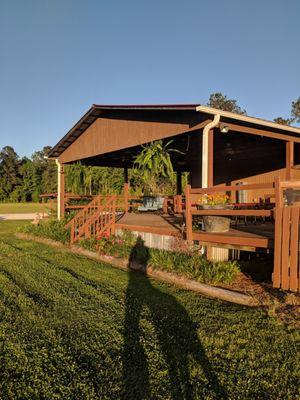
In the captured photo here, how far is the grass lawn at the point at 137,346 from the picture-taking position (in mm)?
2814

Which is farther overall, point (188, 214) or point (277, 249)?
point (188, 214)

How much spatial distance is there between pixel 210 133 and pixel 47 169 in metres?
63.9

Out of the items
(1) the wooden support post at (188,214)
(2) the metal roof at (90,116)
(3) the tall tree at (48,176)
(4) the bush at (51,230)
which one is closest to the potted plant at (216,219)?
(1) the wooden support post at (188,214)

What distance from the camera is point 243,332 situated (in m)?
3.88

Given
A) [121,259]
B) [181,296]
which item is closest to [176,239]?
[121,259]

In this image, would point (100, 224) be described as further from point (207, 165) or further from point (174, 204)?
point (207, 165)

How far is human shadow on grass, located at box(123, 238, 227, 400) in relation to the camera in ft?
9.14

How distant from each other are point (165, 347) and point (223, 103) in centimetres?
4959

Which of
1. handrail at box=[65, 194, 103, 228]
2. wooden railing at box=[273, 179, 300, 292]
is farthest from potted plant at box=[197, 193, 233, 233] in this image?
handrail at box=[65, 194, 103, 228]

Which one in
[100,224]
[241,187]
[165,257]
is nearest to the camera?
[241,187]

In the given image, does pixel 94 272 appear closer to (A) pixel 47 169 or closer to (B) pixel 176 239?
(B) pixel 176 239

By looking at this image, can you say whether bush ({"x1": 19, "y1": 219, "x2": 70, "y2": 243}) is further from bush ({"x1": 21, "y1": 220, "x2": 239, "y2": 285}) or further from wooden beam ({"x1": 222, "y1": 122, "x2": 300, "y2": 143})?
wooden beam ({"x1": 222, "y1": 122, "x2": 300, "y2": 143})

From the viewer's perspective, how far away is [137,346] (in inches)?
141

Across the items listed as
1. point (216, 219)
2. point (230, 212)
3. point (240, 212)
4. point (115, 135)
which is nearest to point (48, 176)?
point (115, 135)
